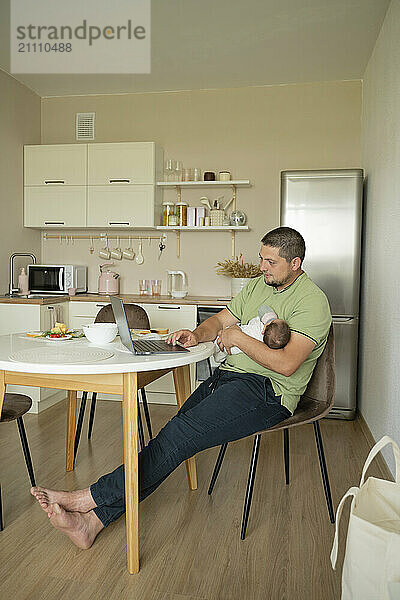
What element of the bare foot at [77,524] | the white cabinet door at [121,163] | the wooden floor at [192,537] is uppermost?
the white cabinet door at [121,163]

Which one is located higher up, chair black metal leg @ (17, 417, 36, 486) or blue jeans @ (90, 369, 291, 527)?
blue jeans @ (90, 369, 291, 527)

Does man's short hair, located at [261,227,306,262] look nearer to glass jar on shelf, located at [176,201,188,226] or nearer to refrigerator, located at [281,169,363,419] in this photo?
refrigerator, located at [281,169,363,419]

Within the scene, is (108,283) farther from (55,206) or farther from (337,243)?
(337,243)

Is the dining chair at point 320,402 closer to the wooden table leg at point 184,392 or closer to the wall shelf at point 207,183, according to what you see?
the wooden table leg at point 184,392

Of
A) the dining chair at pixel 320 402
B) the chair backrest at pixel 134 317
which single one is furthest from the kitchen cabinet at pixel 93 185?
the dining chair at pixel 320 402

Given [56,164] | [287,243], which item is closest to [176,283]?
[56,164]

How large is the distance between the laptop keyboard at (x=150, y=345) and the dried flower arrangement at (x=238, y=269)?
2161 mm

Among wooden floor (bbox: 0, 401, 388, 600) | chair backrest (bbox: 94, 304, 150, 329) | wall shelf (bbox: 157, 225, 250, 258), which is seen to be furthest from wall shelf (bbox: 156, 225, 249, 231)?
wooden floor (bbox: 0, 401, 388, 600)

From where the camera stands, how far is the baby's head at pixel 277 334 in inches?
88.2

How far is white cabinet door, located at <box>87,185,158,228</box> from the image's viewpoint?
463cm

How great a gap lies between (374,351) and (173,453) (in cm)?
190

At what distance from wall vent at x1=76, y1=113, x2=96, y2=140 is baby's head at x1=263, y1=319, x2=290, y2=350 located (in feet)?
11.3

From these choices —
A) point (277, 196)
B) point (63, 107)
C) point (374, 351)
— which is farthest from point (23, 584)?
point (63, 107)

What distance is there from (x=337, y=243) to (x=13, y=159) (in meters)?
2.73
